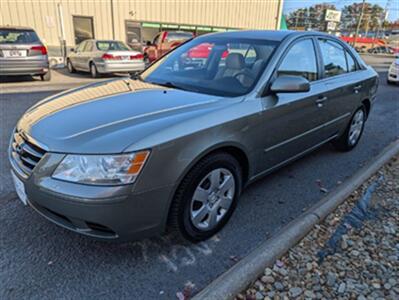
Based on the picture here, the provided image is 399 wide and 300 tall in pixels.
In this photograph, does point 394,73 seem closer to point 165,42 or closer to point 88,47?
point 165,42

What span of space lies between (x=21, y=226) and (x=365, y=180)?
3.50 metres

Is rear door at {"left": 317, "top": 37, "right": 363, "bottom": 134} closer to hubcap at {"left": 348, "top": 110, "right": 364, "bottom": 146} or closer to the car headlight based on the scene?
hubcap at {"left": 348, "top": 110, "right": 364, "bottom": 146}

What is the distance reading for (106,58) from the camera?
35.6 feet

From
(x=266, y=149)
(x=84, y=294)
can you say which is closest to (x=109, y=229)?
(x=84, y=294)

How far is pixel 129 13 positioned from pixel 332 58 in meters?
16.6

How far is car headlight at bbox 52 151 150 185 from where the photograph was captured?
1.92 metres

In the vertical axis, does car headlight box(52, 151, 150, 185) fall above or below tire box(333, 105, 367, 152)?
above

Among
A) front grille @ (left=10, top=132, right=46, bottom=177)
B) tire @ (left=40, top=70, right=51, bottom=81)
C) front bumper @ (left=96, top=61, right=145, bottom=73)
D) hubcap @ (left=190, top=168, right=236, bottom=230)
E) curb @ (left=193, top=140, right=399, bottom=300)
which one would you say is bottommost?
tire @ (left=40, top=70, right=51, bottom=81)

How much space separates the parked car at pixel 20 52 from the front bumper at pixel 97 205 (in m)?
8.52

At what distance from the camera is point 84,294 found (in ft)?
6.59

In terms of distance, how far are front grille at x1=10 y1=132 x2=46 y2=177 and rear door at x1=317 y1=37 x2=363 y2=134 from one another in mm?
2863

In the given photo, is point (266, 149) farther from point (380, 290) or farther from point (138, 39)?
point (138, 39)

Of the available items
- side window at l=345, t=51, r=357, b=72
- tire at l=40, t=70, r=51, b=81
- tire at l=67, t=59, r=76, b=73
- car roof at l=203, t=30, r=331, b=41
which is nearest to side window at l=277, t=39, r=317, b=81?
car roof at l=203, t=30, r=331, b=41

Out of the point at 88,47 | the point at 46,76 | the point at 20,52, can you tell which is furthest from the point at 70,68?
the point at 20,52
